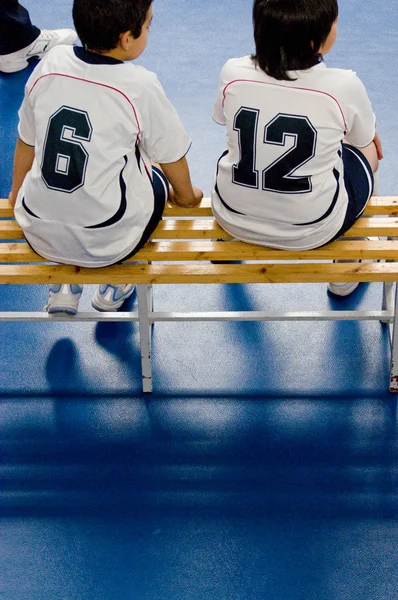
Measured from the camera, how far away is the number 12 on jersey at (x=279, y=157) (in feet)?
8.02

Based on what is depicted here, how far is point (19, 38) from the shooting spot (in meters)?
5.00

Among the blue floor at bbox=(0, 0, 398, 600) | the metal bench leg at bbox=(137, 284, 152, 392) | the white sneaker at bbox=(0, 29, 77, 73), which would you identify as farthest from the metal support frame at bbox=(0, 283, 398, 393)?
the white sneaker at bbox=(0, 29, 77, 73)

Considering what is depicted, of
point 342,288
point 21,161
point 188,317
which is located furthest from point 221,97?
point 342,288

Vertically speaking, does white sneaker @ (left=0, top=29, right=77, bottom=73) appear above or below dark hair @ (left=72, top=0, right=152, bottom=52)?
below

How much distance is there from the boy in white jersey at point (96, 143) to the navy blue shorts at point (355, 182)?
56cm

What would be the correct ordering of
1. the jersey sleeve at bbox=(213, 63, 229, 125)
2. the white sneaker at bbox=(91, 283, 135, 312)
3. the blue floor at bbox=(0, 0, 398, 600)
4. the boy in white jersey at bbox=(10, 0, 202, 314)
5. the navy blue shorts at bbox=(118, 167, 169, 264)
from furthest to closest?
the white sneaker at bbox=(91, 283, 135, 312) < the navy blue shorts at bbox=(118, 167, 169, 264) < the blue floor at bbox=(0, 0, 398, 600) < the jersey sleeve at bbox=(213, 63, 229, 125) < the boy in white jersey at bbox=(10, 0, 202, 314)

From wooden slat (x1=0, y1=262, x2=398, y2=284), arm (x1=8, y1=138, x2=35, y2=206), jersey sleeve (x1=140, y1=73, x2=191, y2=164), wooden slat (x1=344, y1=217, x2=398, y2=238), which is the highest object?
jersey sleeve (x1=140, y1=73, x2=191, y2=164)

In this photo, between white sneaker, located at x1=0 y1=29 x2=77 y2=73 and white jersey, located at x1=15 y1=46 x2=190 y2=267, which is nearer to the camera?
white jersey, located at x1=15 y1=46 x2=190 y2=267

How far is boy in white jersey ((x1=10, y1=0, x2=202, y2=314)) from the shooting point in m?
2.40

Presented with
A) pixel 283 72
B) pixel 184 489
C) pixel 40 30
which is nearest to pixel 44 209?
pixel 283 72

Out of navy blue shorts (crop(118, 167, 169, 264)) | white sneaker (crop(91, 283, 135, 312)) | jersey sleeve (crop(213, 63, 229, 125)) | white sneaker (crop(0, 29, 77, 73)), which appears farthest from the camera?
white sneaker (crop(0, 29, 77, 73))

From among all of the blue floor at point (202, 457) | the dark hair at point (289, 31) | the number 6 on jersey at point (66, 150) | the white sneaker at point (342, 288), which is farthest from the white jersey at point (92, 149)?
the white sneaker at point (342, 288)

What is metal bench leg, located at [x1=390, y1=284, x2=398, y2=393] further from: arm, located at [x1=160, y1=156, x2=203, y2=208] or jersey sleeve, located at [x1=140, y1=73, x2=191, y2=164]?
jersey sleeve, located at [x1=140, y1=73, x2=191, y2=164]

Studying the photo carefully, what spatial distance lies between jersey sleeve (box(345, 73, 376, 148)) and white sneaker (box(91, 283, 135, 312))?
1261mm
